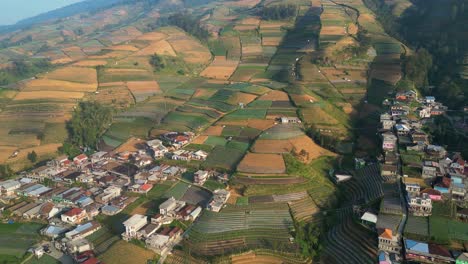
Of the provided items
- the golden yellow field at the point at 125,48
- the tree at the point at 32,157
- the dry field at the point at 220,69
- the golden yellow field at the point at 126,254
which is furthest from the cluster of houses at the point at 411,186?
the golden yellow field at the point at 125,48

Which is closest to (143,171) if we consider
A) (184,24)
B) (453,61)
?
(453,61)

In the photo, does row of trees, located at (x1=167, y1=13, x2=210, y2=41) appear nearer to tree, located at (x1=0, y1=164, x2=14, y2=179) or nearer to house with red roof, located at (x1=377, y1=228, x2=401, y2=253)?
tree, located at (x1=0, y1=164, x2=14, y2=179)

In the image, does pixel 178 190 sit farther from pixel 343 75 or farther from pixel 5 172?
pixel 343 75

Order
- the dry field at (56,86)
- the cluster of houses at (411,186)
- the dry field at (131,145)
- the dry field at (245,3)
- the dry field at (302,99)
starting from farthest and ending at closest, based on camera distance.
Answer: the dry field at (245,3)
the dry field at (56,86)
the dry field at (302,99)
the dry field at (131,145)
the cluster of houses at (411,186)

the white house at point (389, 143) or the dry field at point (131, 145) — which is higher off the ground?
the dry field at point (131, 145)

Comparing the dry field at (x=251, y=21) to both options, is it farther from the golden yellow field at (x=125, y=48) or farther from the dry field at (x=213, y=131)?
the dry field at (x=213, y=131)

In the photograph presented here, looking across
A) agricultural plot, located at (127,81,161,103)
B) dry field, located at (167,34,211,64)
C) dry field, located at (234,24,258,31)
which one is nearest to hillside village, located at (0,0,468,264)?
agricultural plot, located at (127,81,161,103)
